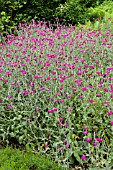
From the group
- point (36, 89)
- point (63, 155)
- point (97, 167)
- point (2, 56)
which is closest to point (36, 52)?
point (2, 56)

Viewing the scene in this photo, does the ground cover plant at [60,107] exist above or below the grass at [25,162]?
above

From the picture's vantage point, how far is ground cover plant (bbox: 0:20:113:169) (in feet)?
13.0

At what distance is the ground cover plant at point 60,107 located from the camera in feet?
13.0

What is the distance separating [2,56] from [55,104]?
1525mm

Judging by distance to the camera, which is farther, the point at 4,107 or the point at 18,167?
the point at 4,107

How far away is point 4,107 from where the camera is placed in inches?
183

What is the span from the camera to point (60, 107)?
169 inches

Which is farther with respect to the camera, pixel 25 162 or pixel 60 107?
pixel 60 107

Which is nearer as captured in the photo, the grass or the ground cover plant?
the grass

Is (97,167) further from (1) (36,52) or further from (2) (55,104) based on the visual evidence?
(1) (36,52)

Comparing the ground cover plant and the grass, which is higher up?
the ground cover plant

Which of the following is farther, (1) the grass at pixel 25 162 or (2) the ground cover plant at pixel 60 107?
(2) the ground cover plant at pixel 60 107

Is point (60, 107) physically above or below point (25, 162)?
above

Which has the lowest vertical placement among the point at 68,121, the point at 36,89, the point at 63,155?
the point at 63,155
